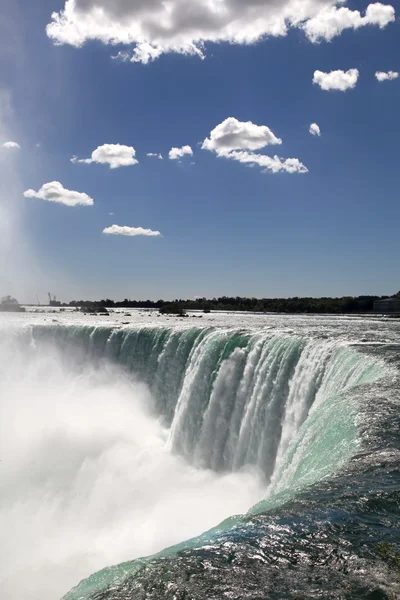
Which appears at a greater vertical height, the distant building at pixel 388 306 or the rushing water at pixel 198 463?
the distant building at pixel 388 306

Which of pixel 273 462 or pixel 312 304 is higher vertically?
pixel 312 304

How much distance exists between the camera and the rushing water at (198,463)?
12.7ft

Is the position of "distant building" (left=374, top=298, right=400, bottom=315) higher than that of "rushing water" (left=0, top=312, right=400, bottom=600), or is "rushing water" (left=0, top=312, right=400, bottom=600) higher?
"distant building" (left=374, top=298, right=400, bottom=315)

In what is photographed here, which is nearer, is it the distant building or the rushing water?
the rushing water

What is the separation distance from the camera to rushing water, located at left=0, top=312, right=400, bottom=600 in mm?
3857

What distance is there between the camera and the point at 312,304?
5319 centimetres

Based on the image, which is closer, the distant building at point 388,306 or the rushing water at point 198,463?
the rushing water at point 198,463

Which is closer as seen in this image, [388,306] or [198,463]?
[198,463]

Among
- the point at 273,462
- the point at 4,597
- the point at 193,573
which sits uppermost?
the point at 193,573

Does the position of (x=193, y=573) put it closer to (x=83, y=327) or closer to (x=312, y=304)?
(x=83, y=327)

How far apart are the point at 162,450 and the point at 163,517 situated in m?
4.90

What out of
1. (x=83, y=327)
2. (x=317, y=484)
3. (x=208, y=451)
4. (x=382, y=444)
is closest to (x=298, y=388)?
(x=208, y=451)

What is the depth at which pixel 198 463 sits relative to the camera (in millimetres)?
14828

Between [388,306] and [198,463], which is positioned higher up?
[388,306]
